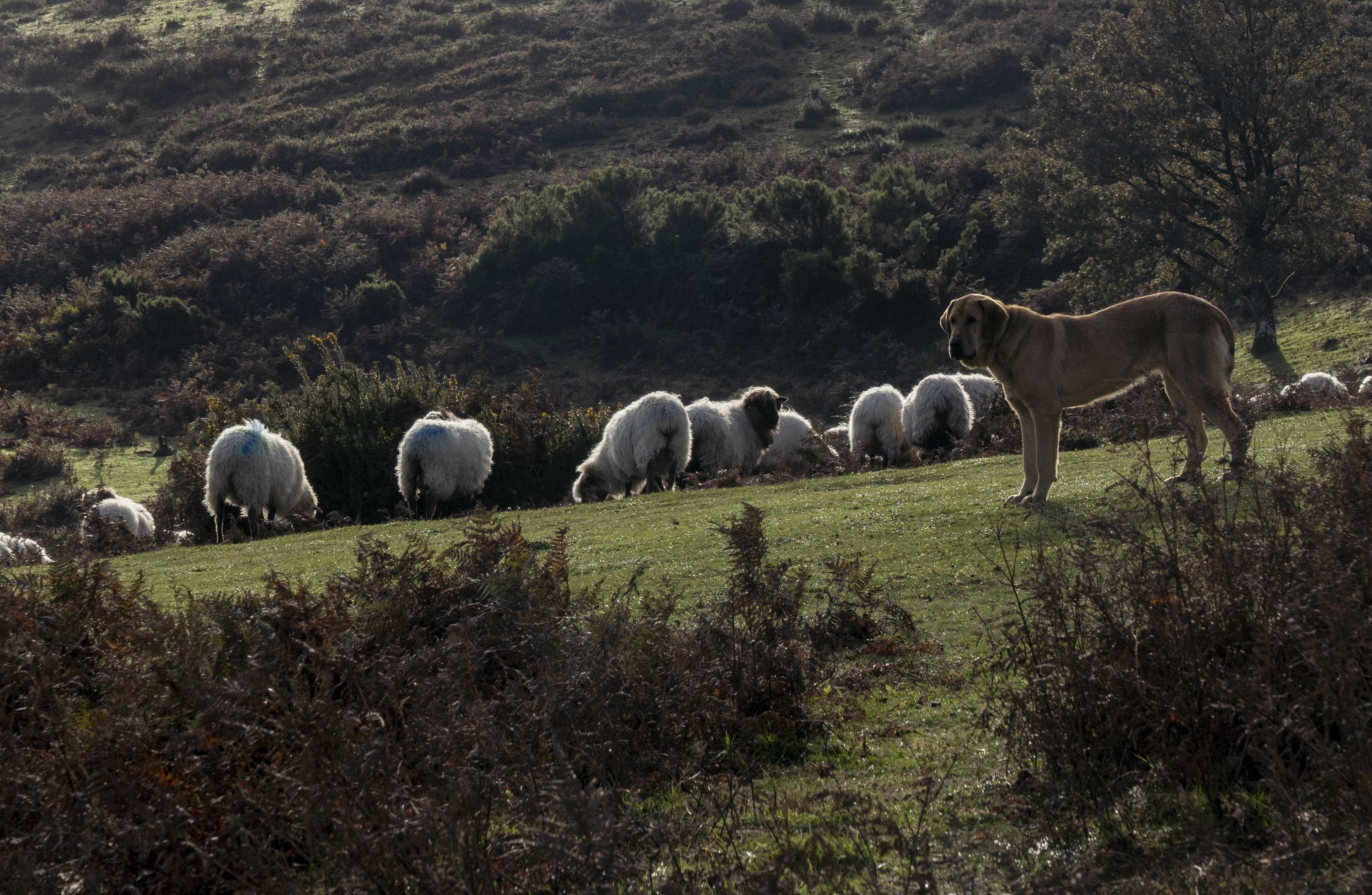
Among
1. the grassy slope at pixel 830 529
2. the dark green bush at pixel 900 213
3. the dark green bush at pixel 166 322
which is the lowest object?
the grassy slope at pixel 830 529

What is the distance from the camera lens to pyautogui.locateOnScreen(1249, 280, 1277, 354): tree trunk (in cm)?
2998

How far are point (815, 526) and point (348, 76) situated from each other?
189 feet

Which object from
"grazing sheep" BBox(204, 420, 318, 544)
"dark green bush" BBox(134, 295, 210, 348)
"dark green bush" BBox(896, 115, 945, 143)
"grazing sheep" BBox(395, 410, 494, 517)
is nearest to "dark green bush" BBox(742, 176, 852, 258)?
"dark green bush" BBox(896, 115, 945, 143)

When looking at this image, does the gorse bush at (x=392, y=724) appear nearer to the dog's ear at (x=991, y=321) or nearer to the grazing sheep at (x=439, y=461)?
the dog's ear at (x=991, y=321)

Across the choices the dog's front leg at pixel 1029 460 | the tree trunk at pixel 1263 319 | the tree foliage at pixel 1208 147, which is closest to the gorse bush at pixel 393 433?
the dog's front leg at pixel 1029 460

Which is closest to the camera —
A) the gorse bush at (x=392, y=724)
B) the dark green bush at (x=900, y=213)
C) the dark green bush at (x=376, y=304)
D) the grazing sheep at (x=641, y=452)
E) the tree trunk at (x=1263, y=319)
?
the gorse bush at (x=392, y=724)

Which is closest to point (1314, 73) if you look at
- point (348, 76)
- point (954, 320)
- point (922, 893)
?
point (954, 320)

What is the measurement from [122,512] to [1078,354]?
16369mm

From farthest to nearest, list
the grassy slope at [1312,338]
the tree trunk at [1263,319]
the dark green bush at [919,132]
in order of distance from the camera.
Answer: the dark green bush at [919,132] → the tree trunk at [1263,319] → the grassy slope at [1312,338]

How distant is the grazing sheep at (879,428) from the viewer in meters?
21.4

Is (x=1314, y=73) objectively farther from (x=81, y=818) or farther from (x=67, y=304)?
(x=67, y=304)

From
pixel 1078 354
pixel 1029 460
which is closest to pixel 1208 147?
pixel 1078 354

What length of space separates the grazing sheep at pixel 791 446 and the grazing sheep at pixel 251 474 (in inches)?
358

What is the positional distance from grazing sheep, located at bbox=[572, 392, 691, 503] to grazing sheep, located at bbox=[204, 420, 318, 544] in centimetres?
523
